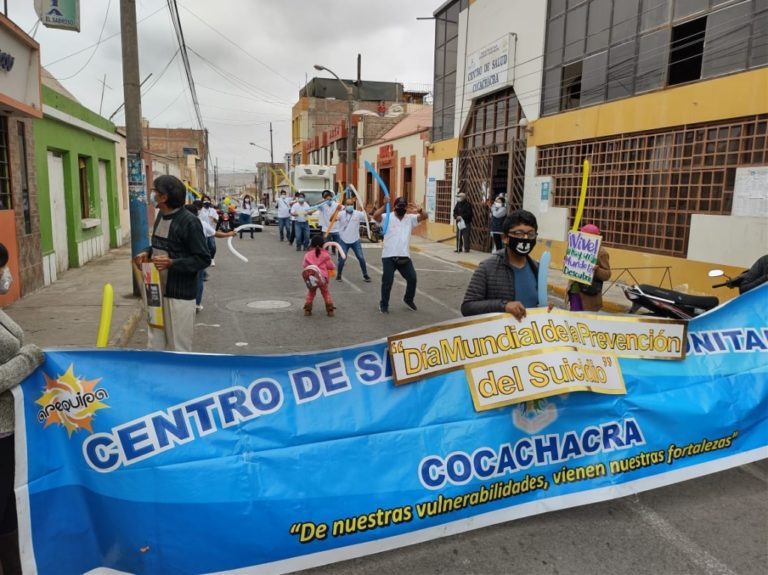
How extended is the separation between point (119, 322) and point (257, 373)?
19.4 ft

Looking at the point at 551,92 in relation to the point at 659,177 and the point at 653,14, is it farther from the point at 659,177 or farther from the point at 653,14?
the point at 659,177

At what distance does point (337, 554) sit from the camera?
2.86m

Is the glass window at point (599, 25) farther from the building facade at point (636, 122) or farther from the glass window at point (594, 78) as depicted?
the glass window at point (594, 78)

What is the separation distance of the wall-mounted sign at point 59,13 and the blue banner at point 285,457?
8536mm

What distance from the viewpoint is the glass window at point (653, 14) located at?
11.3 m

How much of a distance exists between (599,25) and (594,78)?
3.73 feet

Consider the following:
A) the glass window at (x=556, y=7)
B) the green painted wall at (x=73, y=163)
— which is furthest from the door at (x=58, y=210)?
the glass window at (x=556, y=7)

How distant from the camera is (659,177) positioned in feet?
38.1

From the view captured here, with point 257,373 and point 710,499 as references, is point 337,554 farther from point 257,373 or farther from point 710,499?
point 710,499

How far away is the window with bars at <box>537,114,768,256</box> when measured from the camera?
9.98m

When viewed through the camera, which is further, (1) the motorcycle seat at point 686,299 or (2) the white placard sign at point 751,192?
(2) the white placard sign at point 751,192

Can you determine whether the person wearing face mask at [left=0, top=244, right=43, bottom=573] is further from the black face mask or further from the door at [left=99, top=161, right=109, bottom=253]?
the door at [left=99, top=161, right=109, bottom=253]

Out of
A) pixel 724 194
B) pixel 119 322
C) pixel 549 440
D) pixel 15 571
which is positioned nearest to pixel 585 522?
pixel 549 440

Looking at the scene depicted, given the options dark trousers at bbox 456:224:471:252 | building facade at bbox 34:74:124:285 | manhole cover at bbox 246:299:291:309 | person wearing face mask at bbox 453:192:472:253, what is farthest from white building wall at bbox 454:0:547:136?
building facade at bbox 34:74:124:285
